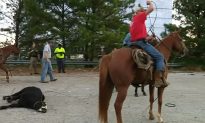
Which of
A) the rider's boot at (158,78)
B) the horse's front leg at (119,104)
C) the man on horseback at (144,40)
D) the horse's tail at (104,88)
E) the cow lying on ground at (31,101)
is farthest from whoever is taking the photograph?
the cow lying on ground at (31,101)

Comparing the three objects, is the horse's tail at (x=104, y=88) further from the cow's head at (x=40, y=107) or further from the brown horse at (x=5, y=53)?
the brown horse at (x=5, y=53)

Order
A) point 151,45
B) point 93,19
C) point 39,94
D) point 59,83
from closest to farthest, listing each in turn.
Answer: point 151,45
point 39,94
point 59,83
point 93,19

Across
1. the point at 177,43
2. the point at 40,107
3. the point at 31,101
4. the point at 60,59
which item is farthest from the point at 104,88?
the point at 60,59

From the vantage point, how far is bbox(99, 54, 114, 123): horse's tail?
9.32m

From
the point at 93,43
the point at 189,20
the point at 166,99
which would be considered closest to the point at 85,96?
the point at 166,99

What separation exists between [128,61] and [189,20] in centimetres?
2278

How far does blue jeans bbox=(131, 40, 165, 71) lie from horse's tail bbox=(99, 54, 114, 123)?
90 centimetres

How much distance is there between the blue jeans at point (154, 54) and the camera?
9984 millimetres

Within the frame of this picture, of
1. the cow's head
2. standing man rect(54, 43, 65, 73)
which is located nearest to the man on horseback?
the cow's head

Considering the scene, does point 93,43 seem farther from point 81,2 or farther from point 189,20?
point 189,20

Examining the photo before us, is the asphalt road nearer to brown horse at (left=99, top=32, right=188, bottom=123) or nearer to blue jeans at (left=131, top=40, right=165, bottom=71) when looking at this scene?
brown horse at (left=99, top=32, right=188, bottom=123)

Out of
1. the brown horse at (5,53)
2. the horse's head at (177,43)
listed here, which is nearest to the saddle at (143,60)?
the horse's head at (177,43)

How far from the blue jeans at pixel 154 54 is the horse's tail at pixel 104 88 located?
904mm

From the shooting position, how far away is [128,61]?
9430 mm
